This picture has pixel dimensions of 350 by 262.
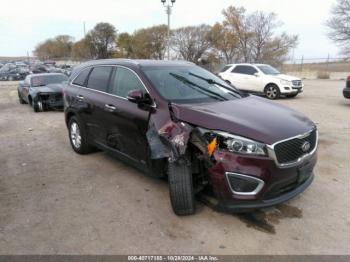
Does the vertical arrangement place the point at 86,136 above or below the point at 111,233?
above

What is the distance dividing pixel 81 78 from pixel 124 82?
154cm

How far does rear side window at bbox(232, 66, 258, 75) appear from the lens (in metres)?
15.0

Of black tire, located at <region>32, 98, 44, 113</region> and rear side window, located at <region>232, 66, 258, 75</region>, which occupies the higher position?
rear side window, located at <region>232, 66, 258, 75</region>

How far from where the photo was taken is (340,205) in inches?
157

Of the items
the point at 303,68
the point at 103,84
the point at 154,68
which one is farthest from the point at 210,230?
the point at 303,68

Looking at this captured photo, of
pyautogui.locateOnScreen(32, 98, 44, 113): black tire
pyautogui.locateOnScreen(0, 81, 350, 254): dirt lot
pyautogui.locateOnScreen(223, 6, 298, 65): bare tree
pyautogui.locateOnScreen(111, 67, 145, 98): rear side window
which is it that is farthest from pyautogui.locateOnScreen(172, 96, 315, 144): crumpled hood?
pyautogui.locateOnScreen(223, 6, 298, 65): bare tree

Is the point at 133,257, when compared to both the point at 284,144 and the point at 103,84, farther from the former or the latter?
the point at 103,84

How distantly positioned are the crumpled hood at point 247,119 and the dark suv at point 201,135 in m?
0.01

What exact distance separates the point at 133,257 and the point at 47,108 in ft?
33.3

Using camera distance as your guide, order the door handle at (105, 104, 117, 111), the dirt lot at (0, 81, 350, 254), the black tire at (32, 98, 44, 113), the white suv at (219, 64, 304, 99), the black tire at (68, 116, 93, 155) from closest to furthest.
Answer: the dirt lot at (0, 81, 350, 254), the door handle at (105, 104, 117, 111), the black tire at (68, 116, 93, 155), the black tire at (32, 98, 44, 113), the white suv at (219, 64, 304, 99)

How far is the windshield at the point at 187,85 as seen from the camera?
425cm

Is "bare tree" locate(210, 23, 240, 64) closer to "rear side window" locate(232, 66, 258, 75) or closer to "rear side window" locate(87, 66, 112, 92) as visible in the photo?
"rear side window" locate(232, 66, 258, 75)

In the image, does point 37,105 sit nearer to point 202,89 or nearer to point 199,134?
point 202,89

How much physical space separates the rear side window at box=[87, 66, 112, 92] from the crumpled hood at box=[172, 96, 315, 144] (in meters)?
1.73
